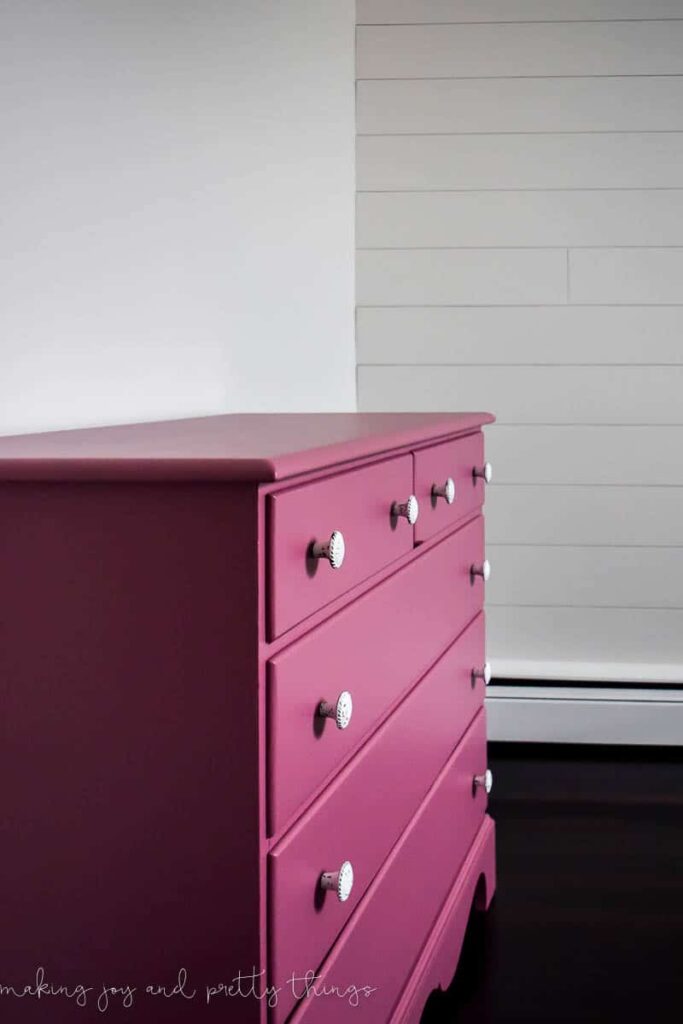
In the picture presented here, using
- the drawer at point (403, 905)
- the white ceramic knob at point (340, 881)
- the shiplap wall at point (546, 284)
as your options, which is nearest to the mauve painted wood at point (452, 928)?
the drawer at point (403, 905)

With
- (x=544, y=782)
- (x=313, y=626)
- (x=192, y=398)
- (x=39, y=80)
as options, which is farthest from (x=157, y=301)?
(x=544, y=782)

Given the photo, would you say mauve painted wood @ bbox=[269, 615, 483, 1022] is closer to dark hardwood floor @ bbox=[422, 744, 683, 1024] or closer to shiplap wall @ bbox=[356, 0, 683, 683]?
dark hardwood floor @ bbox=[422, 744, 683, 1024]

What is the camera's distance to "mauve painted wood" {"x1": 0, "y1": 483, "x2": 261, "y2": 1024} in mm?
1129

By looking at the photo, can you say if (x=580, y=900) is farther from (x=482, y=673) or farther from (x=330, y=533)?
(x=330, y=533)

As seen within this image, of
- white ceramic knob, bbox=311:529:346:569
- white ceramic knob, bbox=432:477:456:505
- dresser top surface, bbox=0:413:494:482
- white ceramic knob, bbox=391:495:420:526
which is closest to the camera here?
dresser top surface, bbox=0:413:494:482

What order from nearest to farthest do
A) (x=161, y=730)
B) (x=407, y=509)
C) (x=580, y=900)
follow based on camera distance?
(x=161, y=730), (x=407, y=509), (x=580, y=900)

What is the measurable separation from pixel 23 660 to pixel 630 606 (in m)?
2.63

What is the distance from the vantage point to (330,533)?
1352 millimetres

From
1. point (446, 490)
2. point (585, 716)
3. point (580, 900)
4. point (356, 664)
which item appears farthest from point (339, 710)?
point (585, 716)

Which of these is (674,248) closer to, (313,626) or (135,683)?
(313,626)

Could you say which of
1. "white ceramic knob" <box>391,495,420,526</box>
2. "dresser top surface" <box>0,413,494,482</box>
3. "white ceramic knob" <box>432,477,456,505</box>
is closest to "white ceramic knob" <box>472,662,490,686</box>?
"white ceramic knob" <box>432,477,456,505</box>

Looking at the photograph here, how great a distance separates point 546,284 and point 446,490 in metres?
1.73

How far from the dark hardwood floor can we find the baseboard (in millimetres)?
60

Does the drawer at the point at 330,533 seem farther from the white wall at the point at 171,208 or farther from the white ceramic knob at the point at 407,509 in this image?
the white wall at the point at 171,208
